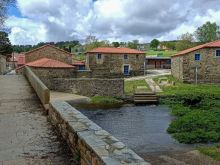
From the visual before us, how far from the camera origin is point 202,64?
149 ft

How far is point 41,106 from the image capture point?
13430 millimetres

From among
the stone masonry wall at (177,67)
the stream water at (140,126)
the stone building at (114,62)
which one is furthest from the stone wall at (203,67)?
the stream water at (140,126)

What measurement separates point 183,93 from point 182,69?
9.20m

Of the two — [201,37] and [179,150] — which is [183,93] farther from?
[201,37]

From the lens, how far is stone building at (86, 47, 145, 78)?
185 ft

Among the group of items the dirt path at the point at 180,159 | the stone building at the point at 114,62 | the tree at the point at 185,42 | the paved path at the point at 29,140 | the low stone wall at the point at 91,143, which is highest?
the tree at the point at 185,42

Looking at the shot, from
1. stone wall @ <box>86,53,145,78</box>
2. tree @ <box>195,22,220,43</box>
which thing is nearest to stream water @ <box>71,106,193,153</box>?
stone wall @ <box>86,53,145,78</box>

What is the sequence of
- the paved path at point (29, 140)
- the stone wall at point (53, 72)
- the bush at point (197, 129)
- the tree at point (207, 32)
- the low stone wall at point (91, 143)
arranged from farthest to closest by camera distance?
1. the tree at point (207, 32)
2. the stone wall at point (53, 72)
3. the bush at point (197, 129)
4. the paved path at point (29, 140)
5. the low stone wall at point (91, 143)

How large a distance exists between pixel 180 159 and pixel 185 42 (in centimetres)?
6724

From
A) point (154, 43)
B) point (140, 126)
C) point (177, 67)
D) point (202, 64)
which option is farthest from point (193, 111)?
point (154, 43)

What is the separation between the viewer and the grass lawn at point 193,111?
1995 centimetres

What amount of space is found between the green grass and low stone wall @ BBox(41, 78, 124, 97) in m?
20.5

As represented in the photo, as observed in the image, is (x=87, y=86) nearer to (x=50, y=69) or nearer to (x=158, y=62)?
(x=50, y=69)

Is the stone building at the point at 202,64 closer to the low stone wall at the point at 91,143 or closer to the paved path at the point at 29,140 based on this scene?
the paved path at the point at 29,140
